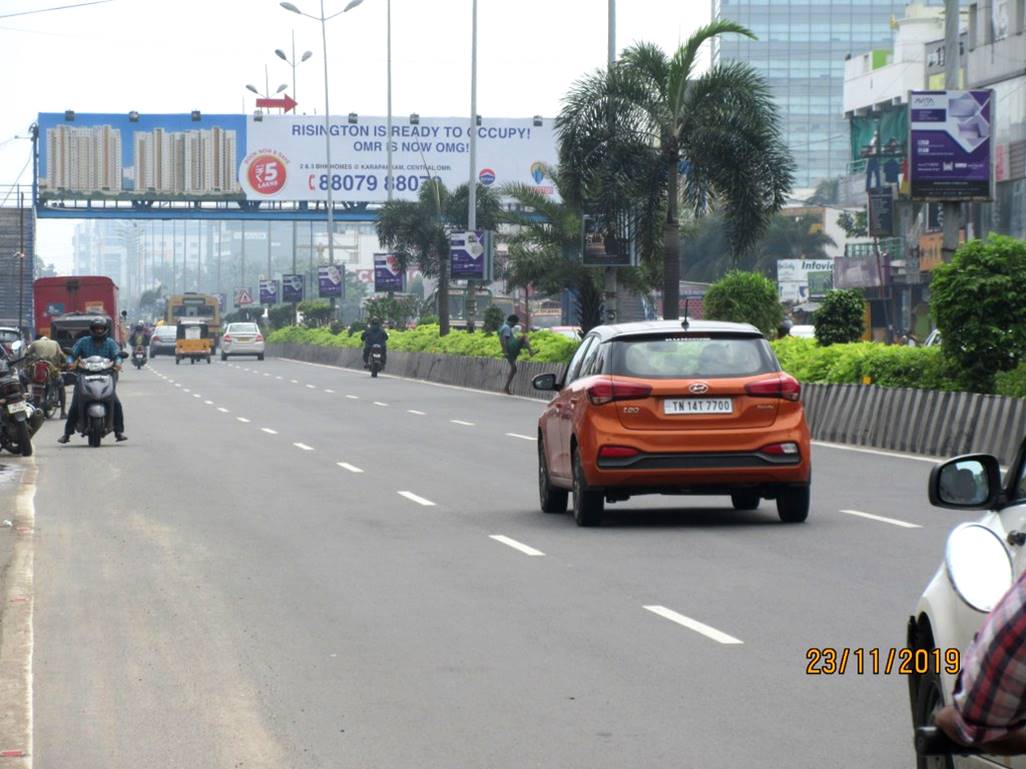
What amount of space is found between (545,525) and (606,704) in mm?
8019

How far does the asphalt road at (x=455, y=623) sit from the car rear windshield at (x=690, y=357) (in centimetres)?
118

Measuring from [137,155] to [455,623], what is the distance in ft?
285

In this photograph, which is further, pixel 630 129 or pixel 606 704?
pixel 630 129

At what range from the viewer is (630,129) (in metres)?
43.8

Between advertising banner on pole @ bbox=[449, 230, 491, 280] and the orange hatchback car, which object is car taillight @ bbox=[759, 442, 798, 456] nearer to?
the orange hatchback car

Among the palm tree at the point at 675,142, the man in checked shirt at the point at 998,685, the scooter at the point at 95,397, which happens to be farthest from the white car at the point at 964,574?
the palm tree at the point at 675,142

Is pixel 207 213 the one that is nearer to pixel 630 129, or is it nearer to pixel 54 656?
pixel 630 129

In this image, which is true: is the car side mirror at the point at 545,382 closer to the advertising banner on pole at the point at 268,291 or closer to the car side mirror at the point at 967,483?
the car side mirror at the point at 967,483

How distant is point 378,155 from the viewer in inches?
3878

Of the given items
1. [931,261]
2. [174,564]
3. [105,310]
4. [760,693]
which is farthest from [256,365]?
[760,693]

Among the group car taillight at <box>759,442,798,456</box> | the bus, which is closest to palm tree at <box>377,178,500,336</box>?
the bus

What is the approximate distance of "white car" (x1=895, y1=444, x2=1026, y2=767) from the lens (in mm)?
4863

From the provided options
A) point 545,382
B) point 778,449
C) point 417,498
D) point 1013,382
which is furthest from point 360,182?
point 778,449

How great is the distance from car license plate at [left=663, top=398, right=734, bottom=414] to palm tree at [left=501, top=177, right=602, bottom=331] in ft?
128
